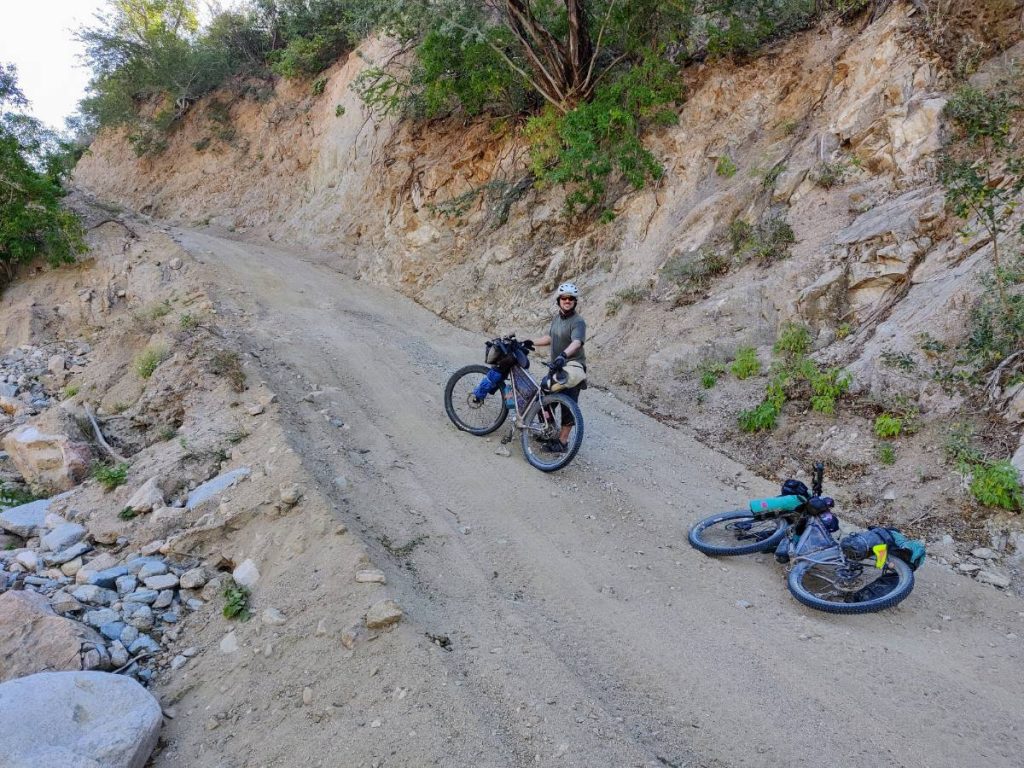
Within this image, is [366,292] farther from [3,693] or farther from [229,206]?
[3,693]

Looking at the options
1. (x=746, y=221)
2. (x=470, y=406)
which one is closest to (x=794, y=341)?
(x=746, y=221)

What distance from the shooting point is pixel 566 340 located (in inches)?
261

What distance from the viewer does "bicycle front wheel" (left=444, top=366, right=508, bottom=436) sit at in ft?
23.1

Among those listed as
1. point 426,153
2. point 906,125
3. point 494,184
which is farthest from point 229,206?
point 906,125

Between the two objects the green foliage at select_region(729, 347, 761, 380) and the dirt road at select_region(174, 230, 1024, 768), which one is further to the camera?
the green foliage at select_region(729, 347, 761, 380)

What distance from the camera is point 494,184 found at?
49.7 ft

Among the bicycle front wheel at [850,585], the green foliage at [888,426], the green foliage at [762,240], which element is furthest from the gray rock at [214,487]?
the green foliage at [762,240]

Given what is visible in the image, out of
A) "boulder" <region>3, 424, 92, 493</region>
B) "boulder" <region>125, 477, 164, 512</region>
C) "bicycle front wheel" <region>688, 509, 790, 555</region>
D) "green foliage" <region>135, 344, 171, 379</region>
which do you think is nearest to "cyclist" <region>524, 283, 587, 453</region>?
"bicycle front wheel" <region>688, 509, 790, 555</region>

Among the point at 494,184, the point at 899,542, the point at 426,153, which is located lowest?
the point at 899,542

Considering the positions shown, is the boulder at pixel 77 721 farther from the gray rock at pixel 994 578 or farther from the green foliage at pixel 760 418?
the green foliage at pixel 760 418

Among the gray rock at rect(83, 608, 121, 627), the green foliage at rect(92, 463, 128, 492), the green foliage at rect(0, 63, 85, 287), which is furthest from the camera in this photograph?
the green foliage at rect(0, 63, 85, 287)

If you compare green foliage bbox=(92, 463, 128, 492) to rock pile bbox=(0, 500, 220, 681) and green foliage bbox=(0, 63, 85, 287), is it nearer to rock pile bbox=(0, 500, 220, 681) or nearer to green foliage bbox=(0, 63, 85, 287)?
rock pile bbox=(0, 500, 220, 681)

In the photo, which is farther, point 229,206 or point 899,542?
point 229,206

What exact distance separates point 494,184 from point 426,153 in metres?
3.07
